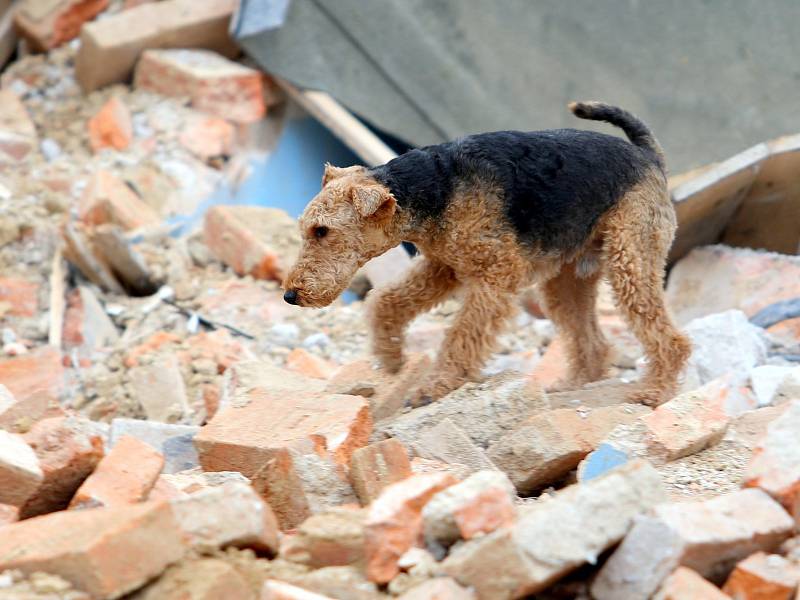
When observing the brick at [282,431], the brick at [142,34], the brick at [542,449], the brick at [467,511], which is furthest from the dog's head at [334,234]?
the brick at [142,34]

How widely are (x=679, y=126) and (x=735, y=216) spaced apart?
1004 millimetres

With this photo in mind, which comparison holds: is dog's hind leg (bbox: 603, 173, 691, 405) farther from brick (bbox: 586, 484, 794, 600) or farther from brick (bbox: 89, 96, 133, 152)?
brick (bbox: 89, 96, 133, 152)

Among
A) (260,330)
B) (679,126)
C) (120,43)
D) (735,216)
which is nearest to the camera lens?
(260,330)

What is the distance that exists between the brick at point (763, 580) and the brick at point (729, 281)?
391cm

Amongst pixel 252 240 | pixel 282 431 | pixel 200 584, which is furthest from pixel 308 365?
pixel 200 584

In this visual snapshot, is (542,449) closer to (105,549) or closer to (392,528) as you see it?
(392,528)

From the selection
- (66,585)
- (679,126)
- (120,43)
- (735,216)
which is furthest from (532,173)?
(120,43)

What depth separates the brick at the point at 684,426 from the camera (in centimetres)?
393

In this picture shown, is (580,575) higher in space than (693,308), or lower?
higher

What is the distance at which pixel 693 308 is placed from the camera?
22.5ft

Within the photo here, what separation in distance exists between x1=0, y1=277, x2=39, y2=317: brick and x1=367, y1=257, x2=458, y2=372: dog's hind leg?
9.71ft

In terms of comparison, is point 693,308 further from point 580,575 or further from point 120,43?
point 120,43

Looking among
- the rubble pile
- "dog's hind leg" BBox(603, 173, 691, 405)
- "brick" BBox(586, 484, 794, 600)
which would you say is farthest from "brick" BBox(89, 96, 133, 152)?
"brick" BBox(586, 484, 794, 600)

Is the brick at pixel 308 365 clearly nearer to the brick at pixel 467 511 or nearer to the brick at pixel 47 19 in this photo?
the brick at pixel 467 511
